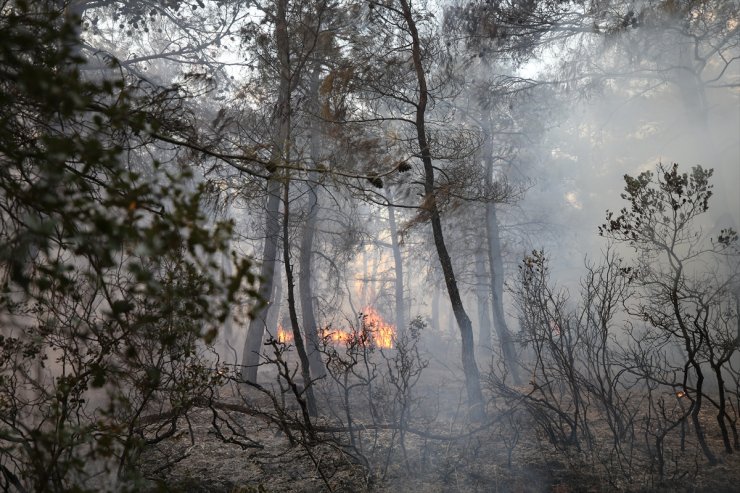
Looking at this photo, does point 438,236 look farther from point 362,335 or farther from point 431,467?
point 431,467

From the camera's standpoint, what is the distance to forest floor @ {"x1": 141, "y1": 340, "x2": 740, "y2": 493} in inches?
217

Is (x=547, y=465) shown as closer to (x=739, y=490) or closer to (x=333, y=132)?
(x=739, y=490)

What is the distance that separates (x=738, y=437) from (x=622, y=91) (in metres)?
27.1

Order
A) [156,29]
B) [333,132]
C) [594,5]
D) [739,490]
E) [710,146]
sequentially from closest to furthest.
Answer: [739,490] < [333,132] < [594,5] < [156,29] < [710,146]

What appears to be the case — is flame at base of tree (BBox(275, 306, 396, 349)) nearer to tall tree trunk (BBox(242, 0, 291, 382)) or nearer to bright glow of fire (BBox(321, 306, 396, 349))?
bright glow of fire (BBox(321, 306, 396, 349))

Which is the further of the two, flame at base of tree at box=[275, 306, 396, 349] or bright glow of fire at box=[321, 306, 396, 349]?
bright glow of fire at box=[321, 306, 396, 349]

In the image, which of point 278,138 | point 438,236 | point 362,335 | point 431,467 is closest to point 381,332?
point 438,236

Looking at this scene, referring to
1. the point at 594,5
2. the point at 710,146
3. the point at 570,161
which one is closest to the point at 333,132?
the point at 594,5

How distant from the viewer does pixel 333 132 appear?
8258mm

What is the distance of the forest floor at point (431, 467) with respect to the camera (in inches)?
217

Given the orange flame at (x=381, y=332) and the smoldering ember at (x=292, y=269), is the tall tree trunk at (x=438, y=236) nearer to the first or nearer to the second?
the smoldering ember at (x=292, y=269)

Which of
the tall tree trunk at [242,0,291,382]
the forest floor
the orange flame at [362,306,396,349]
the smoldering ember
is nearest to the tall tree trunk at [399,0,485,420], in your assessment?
the smoldering ember

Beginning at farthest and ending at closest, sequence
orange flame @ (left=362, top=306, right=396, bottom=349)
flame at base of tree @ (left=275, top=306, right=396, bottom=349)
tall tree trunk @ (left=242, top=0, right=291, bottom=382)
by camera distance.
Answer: orange flame @ (left=362, top=306, right=396, bottom=349), tall tree trunk @ (left=242, top=0, right=291, bottom=382), flame at base of tree @ (left=275, top=306, right=396, bottom=349)

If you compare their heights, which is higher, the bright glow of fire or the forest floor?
the bright glow of fire
